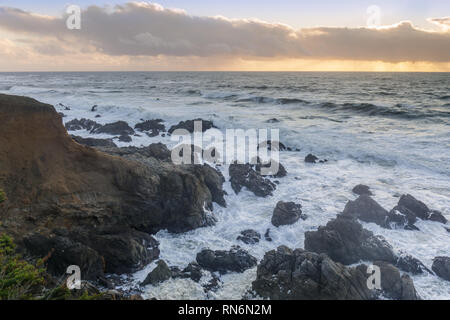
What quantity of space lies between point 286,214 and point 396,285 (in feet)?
16.3

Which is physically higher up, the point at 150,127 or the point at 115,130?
the point at 150,127

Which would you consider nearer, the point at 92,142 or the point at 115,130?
the point at 92,142

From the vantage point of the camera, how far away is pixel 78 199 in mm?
10383

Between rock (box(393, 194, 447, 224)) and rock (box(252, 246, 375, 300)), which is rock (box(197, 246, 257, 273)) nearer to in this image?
rock (box(252, 246, 375, 300))

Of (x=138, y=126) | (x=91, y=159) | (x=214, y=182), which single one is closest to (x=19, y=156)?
(x=91, y=159)

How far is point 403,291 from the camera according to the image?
346 inches

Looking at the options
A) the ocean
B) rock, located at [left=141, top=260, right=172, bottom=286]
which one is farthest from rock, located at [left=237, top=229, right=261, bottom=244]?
rock, located at [left=141, top=260, right=172, bottom=286]

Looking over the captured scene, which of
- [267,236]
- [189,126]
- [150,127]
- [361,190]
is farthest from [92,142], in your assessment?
[361,190]

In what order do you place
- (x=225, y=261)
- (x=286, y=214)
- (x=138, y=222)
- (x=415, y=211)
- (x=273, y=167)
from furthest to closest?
(x=273, y=167) < (x=415, y=211) < (x=286, y=214) < (x=138, y=222) < (x=225, y=261)

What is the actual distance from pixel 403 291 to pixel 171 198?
8.39 m

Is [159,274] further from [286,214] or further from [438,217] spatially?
[438,217]

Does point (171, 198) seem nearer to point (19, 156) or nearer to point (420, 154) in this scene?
point (19, 156)

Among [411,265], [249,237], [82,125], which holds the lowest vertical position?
[411,265]

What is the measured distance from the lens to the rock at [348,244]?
1052cm
